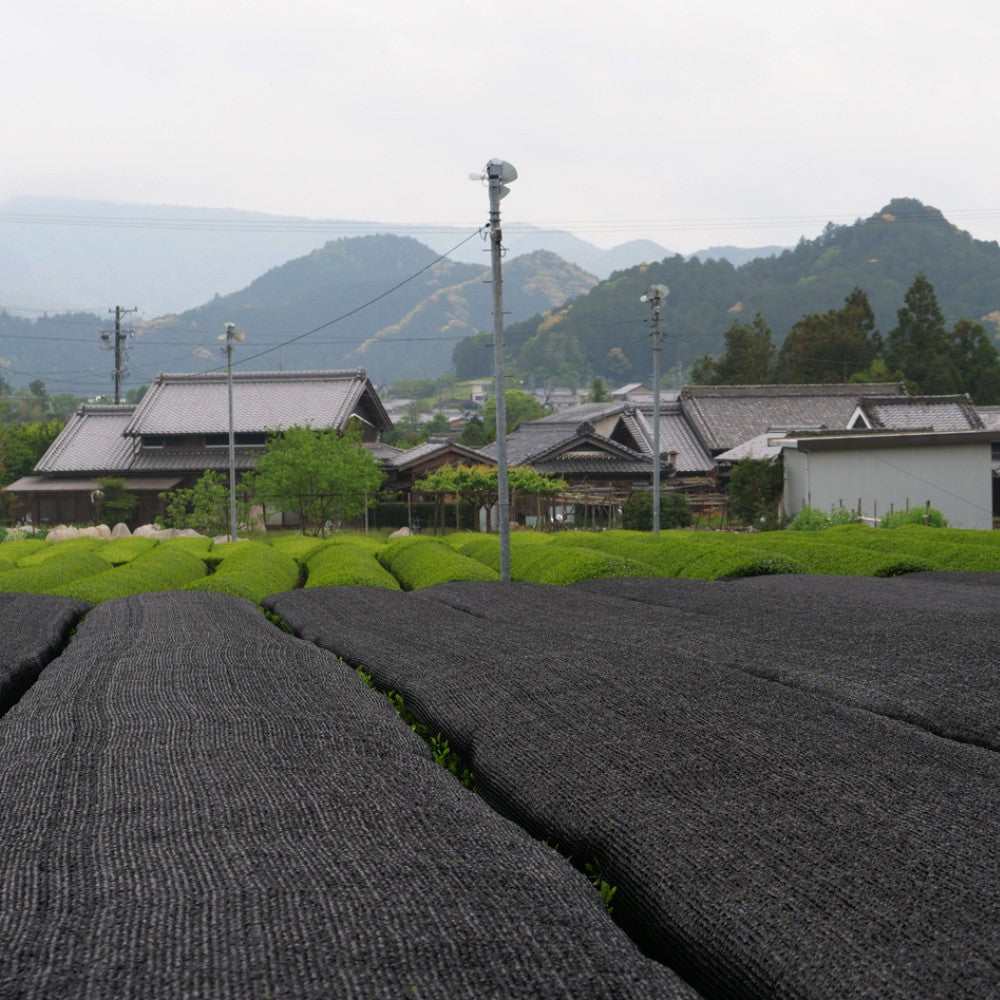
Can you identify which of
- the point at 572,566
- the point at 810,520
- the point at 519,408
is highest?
the point at 519,408

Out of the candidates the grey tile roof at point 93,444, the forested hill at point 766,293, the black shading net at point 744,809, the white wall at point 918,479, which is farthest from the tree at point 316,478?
the forested hill at point 766,293

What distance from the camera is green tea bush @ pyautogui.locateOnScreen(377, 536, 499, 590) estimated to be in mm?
19812

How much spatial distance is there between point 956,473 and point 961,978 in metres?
29.9

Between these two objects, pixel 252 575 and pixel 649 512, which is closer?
pixel 252 575

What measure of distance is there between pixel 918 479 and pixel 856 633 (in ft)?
72.6

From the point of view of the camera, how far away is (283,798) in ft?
20.0

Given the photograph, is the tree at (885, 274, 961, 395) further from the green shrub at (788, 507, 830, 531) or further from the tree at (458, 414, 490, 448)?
the green shrub at (788, 507, 830, 531)

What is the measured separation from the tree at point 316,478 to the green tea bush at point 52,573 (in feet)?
39.2

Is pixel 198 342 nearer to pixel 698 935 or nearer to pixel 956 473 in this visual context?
pixel 956 473

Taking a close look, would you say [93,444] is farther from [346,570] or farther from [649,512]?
[346,570]

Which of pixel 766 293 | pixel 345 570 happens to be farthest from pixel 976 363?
pixel 766 293

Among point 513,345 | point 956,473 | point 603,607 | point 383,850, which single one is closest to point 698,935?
point 383,850

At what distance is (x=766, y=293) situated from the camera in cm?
11350

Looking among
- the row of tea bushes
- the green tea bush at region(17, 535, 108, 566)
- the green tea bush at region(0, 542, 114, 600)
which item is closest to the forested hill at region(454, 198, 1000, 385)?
the green tea bush at region(17, 535, 108, 566)
